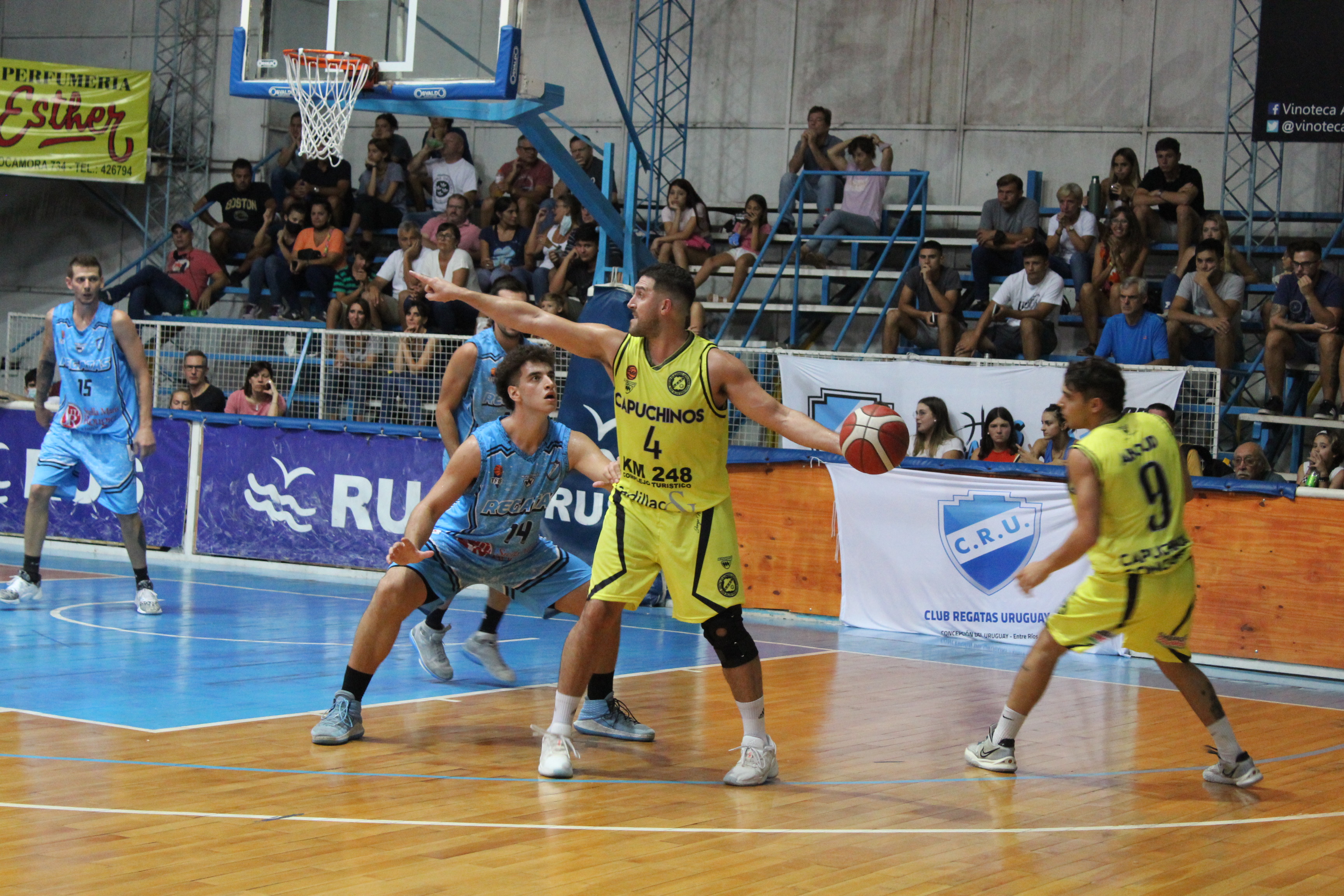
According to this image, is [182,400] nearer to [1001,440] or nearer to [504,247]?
[504,247]

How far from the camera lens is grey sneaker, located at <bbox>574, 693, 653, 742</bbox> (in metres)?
6.65

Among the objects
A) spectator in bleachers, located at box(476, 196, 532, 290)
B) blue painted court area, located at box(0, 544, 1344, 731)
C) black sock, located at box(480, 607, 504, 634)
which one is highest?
spectator in bleachers, located at box(476, 196, 532, 290)

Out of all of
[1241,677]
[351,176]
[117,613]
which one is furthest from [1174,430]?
[351,176]

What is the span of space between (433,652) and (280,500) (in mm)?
5263

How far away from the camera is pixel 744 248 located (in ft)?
51.3

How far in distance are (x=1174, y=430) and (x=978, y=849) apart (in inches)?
234

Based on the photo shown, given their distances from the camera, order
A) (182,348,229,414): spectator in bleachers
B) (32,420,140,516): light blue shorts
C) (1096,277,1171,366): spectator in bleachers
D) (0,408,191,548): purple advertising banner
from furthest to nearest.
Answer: (182,348,229,414): spectator in bleachers, (0,408,191,548): purple advertising banner, (1096,277,1171,366): spectator in bleachers, (32,420,140,516): light blue shorts

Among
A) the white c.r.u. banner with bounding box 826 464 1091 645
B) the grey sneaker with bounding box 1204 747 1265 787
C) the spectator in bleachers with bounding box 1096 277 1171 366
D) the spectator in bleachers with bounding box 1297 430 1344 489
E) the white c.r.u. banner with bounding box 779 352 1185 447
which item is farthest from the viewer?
the spectator in bleachers with bounding box 1096 277 1171 366

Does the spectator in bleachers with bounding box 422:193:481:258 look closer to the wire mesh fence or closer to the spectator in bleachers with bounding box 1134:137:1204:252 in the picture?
the wire mesh fence

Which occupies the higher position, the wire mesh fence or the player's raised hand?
the wire mesh fence

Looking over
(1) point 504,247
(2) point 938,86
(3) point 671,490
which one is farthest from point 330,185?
(3) point 671,490

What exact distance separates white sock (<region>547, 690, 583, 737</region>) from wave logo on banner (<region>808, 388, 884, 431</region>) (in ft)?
17.9

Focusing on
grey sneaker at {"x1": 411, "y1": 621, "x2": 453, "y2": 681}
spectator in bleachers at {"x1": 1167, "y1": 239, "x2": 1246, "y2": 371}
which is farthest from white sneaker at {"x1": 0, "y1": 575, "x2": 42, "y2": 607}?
spectator in bleachers at {"x1": 1167, "y1": 239, "x2": 1246, "y2": 371}

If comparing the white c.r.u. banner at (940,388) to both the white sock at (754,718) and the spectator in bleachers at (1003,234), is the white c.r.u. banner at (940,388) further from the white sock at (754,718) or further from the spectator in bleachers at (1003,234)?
the white sock at (754,718)
